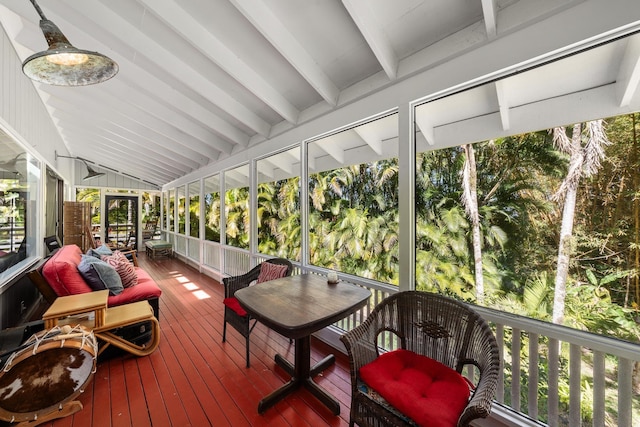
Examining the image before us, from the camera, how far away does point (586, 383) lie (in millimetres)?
1872

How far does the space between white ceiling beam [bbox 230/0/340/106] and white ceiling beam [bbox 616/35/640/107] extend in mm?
2077

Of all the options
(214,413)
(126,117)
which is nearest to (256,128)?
(126,117)

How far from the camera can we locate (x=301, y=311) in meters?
1.69

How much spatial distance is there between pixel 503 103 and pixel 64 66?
315 cm

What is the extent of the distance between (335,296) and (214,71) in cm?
272

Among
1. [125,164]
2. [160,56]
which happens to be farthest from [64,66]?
[125,164]

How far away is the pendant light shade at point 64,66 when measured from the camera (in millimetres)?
1428

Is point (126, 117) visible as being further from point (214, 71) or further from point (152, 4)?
point (152, 4)

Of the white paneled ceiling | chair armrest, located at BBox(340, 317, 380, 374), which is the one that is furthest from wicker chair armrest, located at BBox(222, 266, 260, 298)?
the white paneled ceiling

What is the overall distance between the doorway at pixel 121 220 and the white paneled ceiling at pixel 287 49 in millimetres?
6474

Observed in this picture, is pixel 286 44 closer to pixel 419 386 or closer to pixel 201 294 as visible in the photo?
pixel 419 386

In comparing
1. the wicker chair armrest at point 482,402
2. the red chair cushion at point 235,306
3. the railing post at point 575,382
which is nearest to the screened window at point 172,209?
the red chair cushion at point 235,306

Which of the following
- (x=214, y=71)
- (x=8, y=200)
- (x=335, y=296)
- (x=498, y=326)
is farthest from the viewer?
(x=214, y=71)

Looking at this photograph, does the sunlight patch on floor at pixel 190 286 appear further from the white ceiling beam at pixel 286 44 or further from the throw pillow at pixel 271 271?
the white ceiling beam at pixel 286 44
